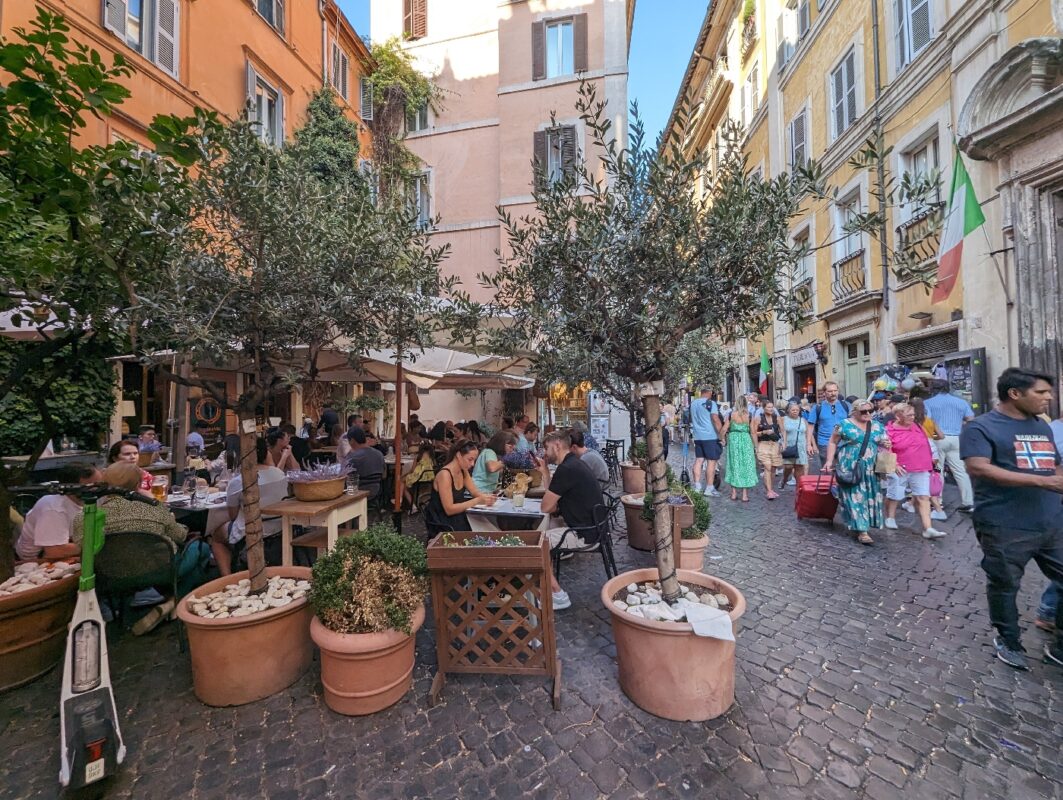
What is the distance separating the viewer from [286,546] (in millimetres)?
4273

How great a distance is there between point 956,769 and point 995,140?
387 inches

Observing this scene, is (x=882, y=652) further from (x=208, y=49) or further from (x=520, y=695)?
(x=208, y=49)

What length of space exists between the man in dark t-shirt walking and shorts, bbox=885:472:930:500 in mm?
2924

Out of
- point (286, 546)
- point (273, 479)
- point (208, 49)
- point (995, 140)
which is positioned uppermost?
point (208, 49)

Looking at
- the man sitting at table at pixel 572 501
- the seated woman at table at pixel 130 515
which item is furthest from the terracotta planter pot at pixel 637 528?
the seated woman at table at pixel 130 515

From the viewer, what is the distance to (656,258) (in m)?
2.81

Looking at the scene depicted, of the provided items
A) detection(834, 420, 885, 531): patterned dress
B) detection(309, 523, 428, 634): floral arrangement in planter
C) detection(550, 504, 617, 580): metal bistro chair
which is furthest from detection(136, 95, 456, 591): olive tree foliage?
detection(834, 420, 885, 531): patterned dress

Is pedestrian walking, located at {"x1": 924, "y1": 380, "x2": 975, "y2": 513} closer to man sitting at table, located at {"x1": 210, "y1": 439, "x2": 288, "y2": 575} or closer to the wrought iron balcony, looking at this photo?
the wrought iron balcony

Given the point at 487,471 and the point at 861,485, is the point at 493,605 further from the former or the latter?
the point at 861,485

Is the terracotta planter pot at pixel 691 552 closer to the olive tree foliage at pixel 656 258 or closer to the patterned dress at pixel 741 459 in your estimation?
the olive tree foliage at pixel 656 258

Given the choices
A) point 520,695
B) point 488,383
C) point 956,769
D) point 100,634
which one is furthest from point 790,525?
point 100,634

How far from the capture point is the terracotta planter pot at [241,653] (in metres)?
2.86

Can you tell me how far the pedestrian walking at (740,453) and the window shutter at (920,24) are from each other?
886 cm

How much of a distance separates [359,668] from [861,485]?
5.81m
